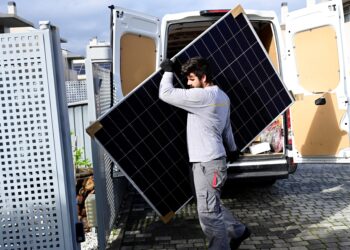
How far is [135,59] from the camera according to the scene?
5.47m

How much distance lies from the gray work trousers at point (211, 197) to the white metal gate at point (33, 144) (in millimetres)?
1225

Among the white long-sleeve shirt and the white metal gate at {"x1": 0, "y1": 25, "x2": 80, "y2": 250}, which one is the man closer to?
the white long-sleeve shirt

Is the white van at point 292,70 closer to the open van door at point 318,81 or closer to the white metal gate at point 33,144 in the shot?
the open van door at point 318,81

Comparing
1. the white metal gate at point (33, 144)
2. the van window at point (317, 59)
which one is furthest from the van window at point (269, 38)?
the white metal gate at point (33, 144)

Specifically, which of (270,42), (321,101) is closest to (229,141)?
(321,101)

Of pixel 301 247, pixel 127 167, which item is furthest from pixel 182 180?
pixel 301 247

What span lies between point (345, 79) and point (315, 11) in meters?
1.05

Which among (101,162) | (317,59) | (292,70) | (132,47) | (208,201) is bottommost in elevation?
(208,201)

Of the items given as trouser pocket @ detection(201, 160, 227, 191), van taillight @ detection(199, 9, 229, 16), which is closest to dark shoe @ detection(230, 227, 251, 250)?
trouser pocket @ detection(201, 160, 227, 191)

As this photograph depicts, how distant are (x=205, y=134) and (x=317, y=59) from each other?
9.90ft

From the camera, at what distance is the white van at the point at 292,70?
215 inches

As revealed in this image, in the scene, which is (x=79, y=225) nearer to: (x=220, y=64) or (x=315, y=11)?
(x=220, y=64)

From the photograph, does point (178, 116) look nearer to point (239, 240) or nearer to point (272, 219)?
point (239, 240)

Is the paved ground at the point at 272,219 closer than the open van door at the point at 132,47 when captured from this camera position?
Yes
